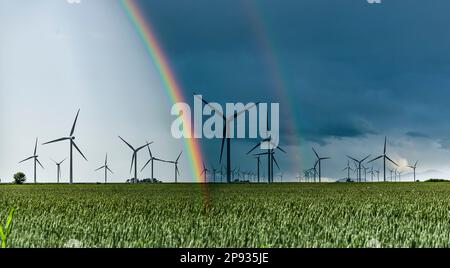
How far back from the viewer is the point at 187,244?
5.18m

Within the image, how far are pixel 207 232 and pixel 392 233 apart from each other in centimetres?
231

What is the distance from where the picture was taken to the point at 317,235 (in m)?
5.87

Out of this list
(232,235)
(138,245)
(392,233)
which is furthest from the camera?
(392,233)

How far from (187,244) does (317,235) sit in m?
1.65
